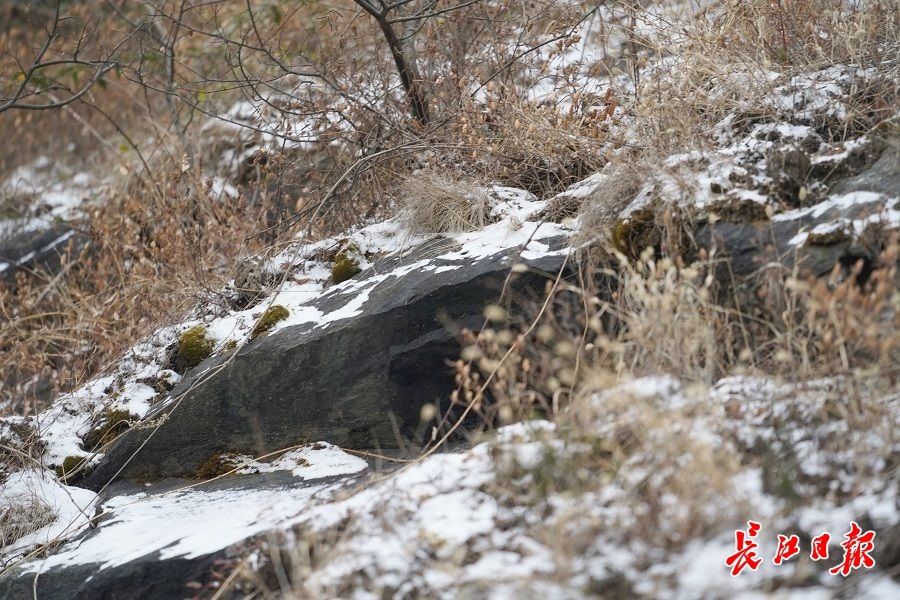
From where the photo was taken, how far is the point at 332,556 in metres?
2.65

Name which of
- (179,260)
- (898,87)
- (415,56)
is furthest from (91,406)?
(898,87)

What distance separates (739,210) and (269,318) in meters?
2.40

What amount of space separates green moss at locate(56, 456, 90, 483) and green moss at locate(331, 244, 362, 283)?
162cm

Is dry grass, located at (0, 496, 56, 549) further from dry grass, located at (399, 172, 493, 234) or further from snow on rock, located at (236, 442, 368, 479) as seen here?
dry grass, located at (399, 172, 493, 234)

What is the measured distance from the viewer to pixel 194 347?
15.8 ft

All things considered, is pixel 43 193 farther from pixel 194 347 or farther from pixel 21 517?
pixel 21 517

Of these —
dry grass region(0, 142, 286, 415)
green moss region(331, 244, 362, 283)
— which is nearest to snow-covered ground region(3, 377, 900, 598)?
green moss region(331, 244, 362, 283)

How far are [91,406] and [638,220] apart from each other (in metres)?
3.14

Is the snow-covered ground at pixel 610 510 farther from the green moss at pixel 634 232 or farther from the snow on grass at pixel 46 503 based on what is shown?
the snow on grass at pixel 46 503

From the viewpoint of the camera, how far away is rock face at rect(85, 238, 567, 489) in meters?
3.94

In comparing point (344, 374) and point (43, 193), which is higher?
point (43, 193)

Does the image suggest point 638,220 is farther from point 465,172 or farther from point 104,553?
point 104,553

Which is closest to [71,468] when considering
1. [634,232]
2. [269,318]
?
[269,318]

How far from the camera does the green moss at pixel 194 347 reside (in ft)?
15.7
